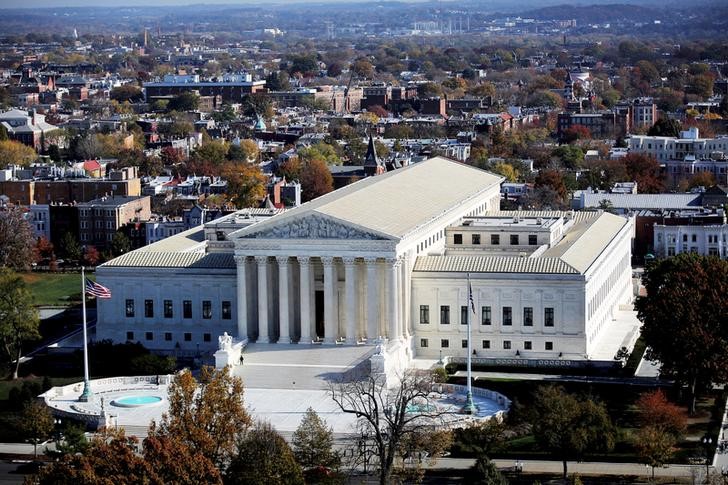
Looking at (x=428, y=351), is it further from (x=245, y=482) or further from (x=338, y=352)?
(x=245, y=482)

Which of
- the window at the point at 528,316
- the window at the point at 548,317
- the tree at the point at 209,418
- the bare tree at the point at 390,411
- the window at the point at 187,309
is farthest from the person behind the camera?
the window at the point at 187,309

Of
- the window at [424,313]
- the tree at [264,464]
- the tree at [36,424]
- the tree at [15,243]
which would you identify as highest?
the tree at [264,464]

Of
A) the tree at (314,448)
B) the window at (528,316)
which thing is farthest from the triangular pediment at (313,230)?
the tree at (314,448)

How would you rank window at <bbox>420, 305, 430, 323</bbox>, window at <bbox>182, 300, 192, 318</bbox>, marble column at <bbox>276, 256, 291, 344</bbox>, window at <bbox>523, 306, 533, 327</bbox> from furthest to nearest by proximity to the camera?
window at <bbox>182, 300, 192, 318</bbox> < window at <bbox>420, 305, 430, 323</bbox> < window at <bbox>523, 306, 533, 327</bbox> < marble column at <bbox>276, 256, 291, 344</bbox>

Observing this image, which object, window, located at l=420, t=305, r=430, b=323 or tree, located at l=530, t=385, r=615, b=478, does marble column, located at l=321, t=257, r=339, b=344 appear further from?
tree, located at l=530, t=385, r=615, b=478

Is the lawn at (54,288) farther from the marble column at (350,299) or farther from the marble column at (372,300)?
the marble column at (372,300)

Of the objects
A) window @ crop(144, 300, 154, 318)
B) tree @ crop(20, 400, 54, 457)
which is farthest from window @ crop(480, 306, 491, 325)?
tree @ crop(20, 400, 54, 457)
